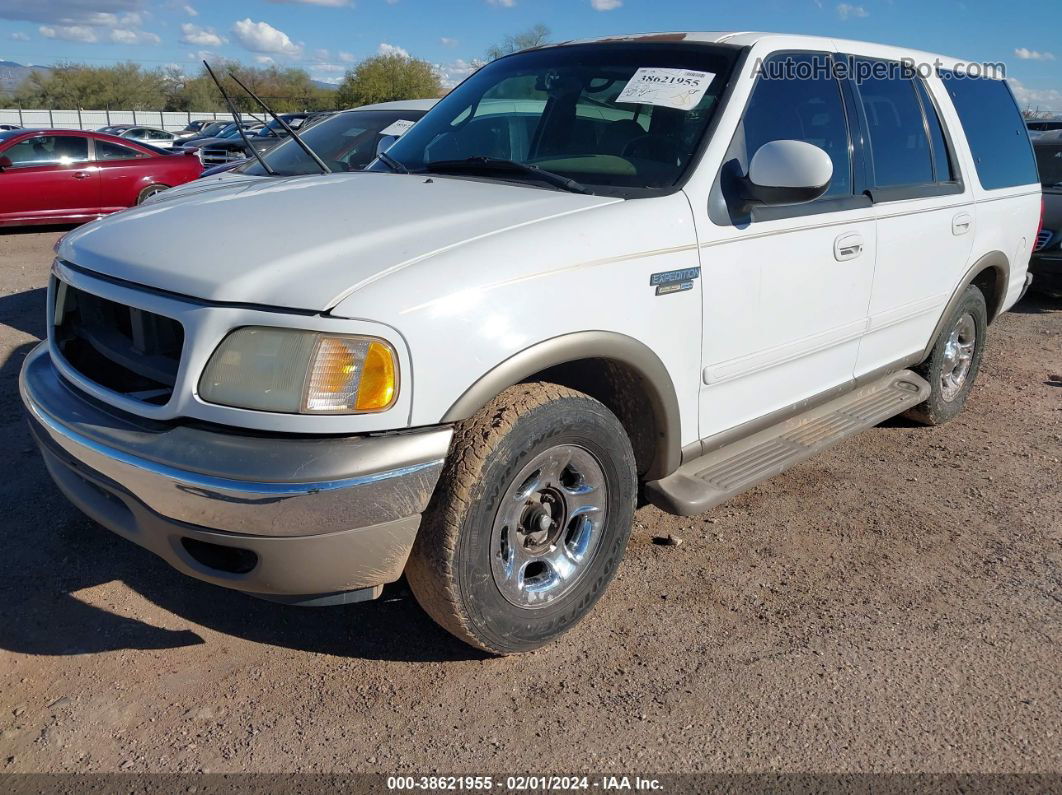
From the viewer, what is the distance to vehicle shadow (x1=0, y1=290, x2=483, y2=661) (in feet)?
9.29

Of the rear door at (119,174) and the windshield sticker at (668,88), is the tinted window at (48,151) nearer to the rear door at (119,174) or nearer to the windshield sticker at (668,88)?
the rear door at (119,174)

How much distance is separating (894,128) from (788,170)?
153 cm

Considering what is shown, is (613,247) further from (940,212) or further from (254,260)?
(940,212)

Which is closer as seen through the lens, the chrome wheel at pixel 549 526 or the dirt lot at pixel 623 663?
the dirt lot at pixel 623 663

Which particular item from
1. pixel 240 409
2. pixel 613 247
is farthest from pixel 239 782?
pixel 613 247

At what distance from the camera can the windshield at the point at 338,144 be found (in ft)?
22.4

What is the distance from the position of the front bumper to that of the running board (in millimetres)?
1123

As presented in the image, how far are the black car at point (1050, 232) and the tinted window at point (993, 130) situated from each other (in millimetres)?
3365

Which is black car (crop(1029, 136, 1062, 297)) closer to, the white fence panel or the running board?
the running board

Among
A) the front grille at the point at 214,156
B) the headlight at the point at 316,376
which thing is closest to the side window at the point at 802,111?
the headlight at the point at 316,376

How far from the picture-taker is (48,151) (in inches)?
472

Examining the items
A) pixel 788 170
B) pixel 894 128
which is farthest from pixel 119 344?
pixel 894 128

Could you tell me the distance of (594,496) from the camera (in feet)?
9.20

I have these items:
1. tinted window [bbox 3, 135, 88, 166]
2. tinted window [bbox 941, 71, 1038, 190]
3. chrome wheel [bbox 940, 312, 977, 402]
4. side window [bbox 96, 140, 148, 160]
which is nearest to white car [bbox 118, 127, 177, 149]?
side window [bbox 96, 140, 148, 160]
